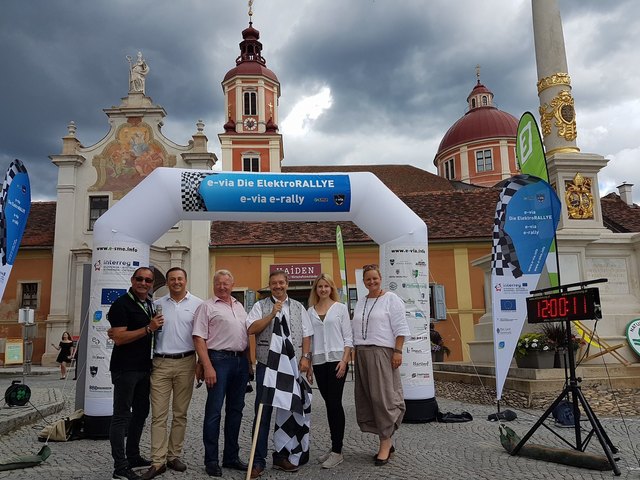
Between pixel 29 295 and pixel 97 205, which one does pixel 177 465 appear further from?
pixel 29 295

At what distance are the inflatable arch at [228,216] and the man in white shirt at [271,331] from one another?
2.33 meters

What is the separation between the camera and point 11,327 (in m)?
23.7

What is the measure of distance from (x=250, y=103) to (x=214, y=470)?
1386 inches

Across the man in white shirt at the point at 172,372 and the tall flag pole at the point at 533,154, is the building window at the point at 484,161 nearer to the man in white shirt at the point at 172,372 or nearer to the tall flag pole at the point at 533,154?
the tall flag pole at the point at 533,154

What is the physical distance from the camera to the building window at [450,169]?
49816 mm

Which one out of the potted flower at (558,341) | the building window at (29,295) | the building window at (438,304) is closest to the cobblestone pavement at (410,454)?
the potted flower at (558,341)

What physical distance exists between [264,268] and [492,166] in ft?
98.1

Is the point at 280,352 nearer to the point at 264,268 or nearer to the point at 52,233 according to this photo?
the point at 264,268

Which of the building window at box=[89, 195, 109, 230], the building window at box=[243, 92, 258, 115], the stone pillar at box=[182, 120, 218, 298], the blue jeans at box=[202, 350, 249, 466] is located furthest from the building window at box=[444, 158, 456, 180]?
the blue jeans at box=[202, 350, 249, 466]

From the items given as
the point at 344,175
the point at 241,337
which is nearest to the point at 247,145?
the point at 344,175

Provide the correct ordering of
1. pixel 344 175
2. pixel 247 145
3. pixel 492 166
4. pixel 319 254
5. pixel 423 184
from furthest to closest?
pixel 492 166 < pixel 423 184 < pixel 247 145 < pixel 319 254 < pixel 344 175

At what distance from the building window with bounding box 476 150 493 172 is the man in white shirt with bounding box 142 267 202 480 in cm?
4515

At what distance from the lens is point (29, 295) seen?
24078 mm

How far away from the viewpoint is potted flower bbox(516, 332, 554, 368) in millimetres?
8773
